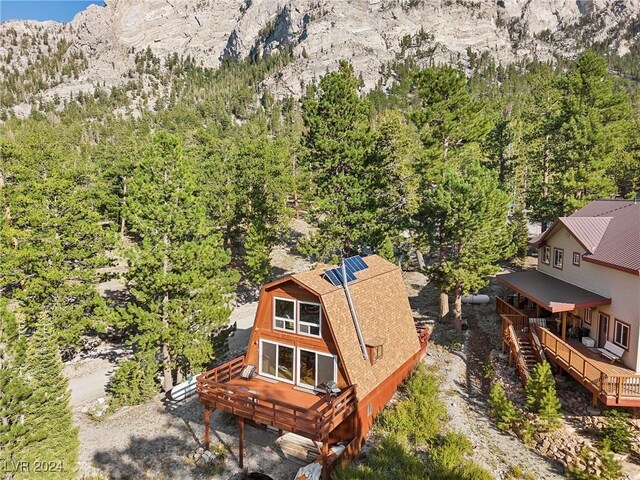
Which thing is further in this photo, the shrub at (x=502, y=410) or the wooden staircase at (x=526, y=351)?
the wooden staircase at (x=526, y=351)

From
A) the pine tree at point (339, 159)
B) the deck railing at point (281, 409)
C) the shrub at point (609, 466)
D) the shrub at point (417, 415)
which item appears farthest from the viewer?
the pine tree at point (339, 159)

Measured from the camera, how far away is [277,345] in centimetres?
1454

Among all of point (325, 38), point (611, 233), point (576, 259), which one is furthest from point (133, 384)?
point (325, 38)

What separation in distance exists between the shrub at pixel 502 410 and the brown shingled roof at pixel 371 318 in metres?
3.52

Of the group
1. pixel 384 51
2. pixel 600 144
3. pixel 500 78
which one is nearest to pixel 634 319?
pixel 600 144

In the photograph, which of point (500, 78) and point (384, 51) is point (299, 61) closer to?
point (384, 51)

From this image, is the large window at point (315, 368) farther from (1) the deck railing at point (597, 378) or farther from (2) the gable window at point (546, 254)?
(2) the gable window at point (546, 254)

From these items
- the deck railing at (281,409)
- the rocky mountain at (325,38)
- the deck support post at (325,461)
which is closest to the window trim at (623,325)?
the deck railing at (281,409)

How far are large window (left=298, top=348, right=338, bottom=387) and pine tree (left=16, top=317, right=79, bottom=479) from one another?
7.85 metres

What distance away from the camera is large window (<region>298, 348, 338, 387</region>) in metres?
13.4

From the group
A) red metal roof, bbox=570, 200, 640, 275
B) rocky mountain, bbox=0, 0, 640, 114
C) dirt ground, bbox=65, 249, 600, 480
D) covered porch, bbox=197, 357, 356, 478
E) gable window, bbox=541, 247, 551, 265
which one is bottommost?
dirt ground, bbox=65, 249, 600, 480

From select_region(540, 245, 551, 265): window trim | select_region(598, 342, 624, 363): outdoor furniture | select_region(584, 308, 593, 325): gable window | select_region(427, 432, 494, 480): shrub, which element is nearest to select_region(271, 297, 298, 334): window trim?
select_region(427, 432, 494, 480): shrub

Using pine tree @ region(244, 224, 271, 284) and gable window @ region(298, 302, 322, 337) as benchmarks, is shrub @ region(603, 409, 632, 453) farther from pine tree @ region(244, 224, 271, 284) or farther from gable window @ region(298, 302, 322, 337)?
pine tree @ region(244, 224, 271, 284)

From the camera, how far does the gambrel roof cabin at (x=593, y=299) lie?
44.2 feet
